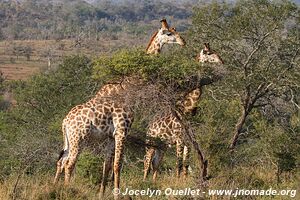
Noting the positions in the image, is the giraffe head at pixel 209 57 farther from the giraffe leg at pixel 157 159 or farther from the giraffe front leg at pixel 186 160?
the giraffe leg at pixel 157 159

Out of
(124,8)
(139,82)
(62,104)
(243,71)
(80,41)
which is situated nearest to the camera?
(139,82)

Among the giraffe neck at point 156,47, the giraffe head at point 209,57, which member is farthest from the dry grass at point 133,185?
the giraffe neck at point 156,47

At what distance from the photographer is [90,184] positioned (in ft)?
27.9

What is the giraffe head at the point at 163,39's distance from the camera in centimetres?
916

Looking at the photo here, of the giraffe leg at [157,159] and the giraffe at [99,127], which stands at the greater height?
the giraffe at [99,127]

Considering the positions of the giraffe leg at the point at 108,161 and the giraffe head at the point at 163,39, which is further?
the giraffe head at the point at 163,39

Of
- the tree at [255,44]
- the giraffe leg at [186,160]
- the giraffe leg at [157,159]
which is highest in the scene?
the tree at [255,44]

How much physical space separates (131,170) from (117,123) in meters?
3.74

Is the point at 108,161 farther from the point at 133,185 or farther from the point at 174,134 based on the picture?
the point at 174,134

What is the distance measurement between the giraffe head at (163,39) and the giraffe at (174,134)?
20.8 inches

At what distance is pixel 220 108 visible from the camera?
37.9ft

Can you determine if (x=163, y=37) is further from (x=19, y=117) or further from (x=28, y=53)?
(x=28, y=53)

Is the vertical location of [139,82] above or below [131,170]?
above

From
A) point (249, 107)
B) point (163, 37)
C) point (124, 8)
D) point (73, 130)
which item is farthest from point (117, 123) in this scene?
point (124, 8)
